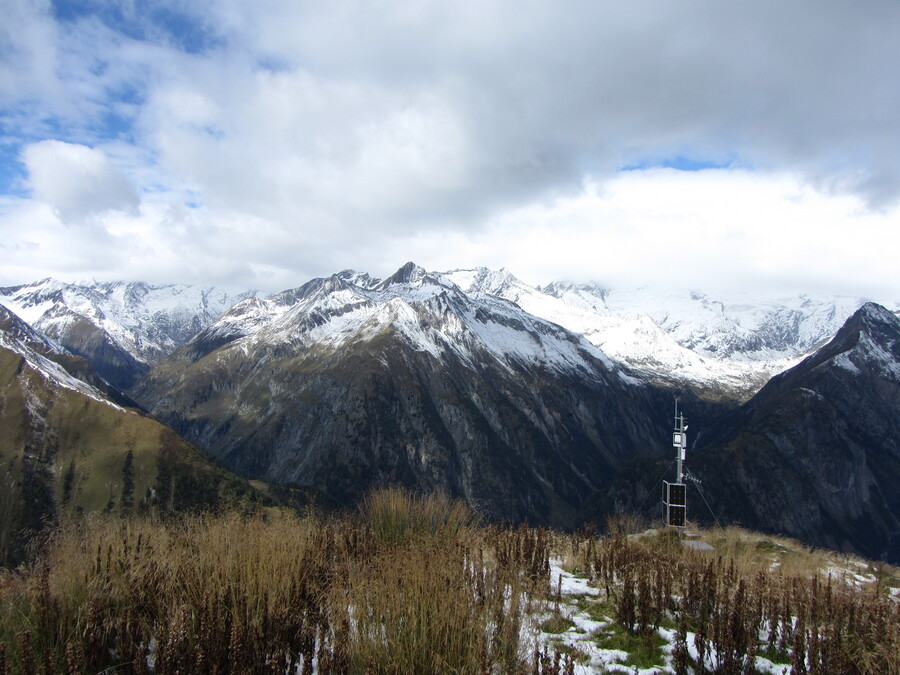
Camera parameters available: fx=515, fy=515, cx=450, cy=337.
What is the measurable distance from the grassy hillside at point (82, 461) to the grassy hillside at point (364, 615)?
126 metres

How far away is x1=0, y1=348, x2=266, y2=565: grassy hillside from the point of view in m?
128

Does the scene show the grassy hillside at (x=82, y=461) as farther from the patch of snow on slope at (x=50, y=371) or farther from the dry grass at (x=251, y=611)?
the dry grass at (x=251, y=611)

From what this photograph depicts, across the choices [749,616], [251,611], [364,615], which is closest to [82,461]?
[251,611]

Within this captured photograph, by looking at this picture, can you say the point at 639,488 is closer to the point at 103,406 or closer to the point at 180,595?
the point at 103,406

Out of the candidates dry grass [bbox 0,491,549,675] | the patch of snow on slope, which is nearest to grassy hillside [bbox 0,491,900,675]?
dry grass [bbox 0,491,549,675]

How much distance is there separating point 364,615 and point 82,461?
171338 millimetres

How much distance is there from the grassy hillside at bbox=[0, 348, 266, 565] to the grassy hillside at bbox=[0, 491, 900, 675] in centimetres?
12553

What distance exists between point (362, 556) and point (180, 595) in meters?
2.81

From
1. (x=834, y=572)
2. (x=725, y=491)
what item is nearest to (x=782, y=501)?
(x=725, y=491)

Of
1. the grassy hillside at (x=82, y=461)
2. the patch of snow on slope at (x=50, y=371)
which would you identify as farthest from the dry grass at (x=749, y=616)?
the patch of snow on slope at (x=50, y=371)

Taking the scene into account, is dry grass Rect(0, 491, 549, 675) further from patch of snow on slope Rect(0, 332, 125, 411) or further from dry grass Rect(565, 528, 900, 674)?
patch of snow on slope Rect(0, 332, 125, 411)

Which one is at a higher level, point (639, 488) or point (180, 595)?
point (180, 595)

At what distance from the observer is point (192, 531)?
9.88m

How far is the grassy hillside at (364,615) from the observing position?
5.21 meters
